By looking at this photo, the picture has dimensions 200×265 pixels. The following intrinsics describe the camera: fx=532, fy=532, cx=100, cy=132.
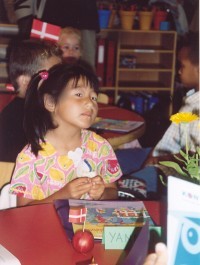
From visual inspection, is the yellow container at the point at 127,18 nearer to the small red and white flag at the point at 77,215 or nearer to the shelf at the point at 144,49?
the shelf at the point at 144,49

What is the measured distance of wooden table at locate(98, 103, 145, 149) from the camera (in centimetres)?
220

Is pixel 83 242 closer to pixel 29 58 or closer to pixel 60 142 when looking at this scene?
pixel 60 142

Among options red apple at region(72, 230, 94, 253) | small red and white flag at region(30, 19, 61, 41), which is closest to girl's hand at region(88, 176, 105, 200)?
red apple at region(72, 230, 94, 253)

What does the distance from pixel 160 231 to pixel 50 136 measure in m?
0.76

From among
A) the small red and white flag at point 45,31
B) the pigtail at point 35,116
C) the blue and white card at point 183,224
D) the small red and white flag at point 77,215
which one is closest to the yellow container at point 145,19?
the small red and white flag at point 45,31

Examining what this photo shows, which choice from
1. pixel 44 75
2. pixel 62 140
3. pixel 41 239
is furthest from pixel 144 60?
pixel 41 239

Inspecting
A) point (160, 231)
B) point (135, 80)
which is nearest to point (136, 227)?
point (160, 231)

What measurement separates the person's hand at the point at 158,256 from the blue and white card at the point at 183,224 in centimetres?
6

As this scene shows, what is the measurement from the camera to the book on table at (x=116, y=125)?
2.33 metres

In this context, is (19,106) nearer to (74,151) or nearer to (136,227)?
(74,151)

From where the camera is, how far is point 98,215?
4.42 feet

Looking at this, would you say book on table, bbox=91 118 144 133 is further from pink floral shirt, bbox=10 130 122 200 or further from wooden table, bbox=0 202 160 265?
wooden table, bbox=0 202 160 265

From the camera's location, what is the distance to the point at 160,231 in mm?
1080

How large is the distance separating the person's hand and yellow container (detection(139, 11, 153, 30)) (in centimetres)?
393
